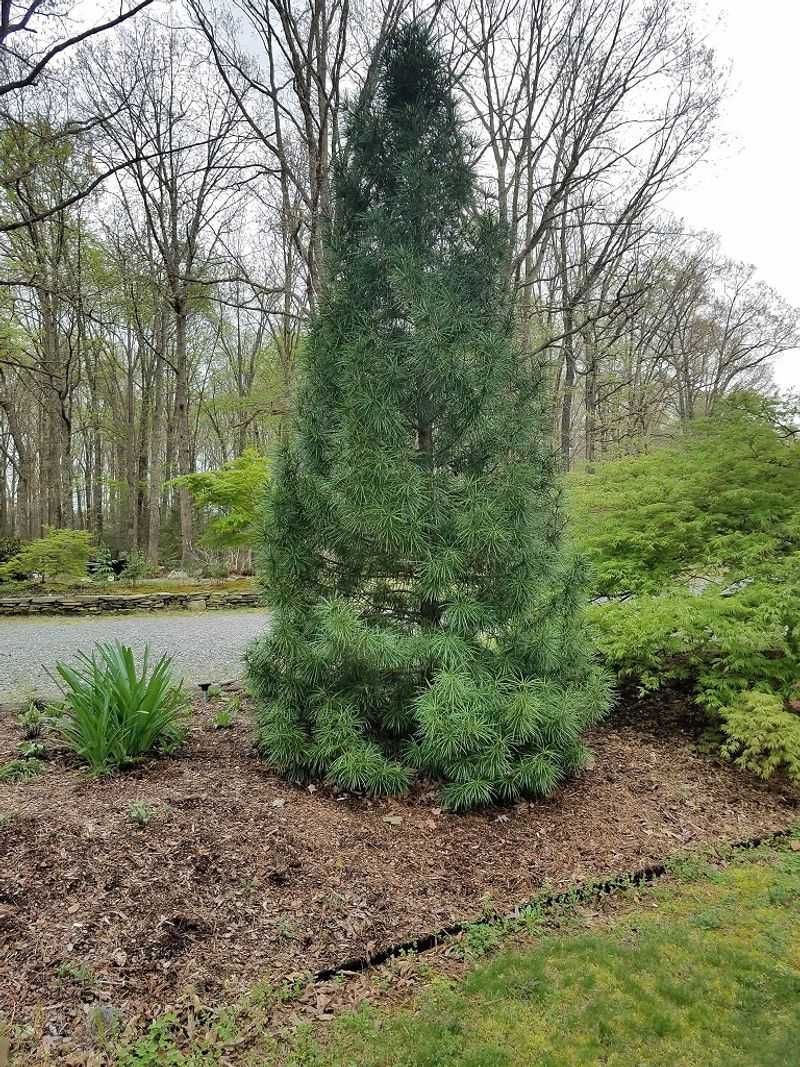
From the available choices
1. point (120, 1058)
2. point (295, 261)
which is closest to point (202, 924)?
point (120, 1058)

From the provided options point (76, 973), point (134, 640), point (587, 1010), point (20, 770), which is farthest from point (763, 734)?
point (134, 640)

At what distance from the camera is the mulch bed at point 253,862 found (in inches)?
73.5

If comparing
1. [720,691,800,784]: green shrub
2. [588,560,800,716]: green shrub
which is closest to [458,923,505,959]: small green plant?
[720,691,800,784]: green shrub

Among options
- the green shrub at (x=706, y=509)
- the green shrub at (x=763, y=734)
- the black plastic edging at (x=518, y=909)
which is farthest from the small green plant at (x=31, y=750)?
the green shrub at (x=763, y=734)

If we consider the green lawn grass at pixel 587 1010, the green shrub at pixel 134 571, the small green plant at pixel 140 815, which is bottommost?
the green lawn grass at pixel 587 1010

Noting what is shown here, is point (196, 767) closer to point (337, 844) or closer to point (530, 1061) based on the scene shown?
point (337, 844)

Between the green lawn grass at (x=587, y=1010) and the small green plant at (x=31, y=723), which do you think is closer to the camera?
the green lawn grass at (x=587, y=1010)

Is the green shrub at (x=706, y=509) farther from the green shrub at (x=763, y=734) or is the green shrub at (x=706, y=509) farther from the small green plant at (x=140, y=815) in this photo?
the small green plant at (x=140, y=815)

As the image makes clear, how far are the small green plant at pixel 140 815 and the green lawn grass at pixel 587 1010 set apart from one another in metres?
0.98

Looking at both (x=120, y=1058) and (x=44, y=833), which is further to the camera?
(x=44, y=833)

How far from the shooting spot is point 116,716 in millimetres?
3154

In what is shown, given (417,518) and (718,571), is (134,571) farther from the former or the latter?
(718,571)

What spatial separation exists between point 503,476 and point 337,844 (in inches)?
77.6

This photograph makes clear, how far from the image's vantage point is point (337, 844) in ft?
8.45
